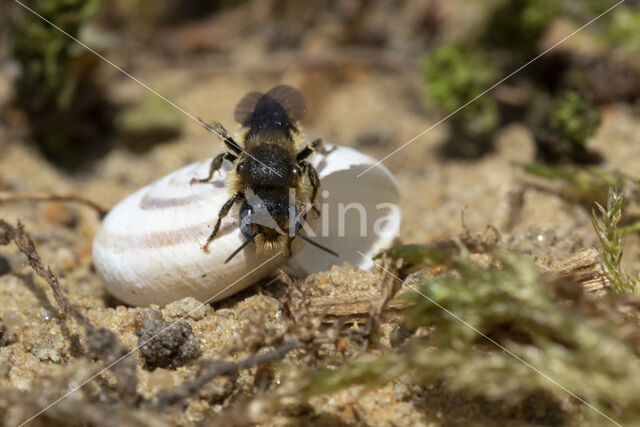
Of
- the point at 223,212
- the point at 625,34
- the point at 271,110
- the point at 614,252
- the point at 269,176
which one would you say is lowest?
the point at 614,252

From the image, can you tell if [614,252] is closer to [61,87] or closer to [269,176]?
[269,176]

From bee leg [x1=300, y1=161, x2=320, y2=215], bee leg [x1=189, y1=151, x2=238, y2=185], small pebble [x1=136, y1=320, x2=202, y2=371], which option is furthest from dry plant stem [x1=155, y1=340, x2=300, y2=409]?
bee leg [x1=189, y1=151, x2=238, y2=185]

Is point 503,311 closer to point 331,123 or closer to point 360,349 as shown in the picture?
point 360,349

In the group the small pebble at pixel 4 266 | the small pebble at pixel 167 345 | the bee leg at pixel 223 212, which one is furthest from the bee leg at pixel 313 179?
the small pebble at pixel 4 266


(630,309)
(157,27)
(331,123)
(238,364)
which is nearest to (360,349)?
Answer: (238,364)

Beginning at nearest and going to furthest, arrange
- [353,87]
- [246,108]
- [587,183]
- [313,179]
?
1. [313,179]
2. [246,108]
3. [587,183]
4. [353,87]

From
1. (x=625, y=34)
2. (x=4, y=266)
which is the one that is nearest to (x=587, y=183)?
(x=625, y=34)
